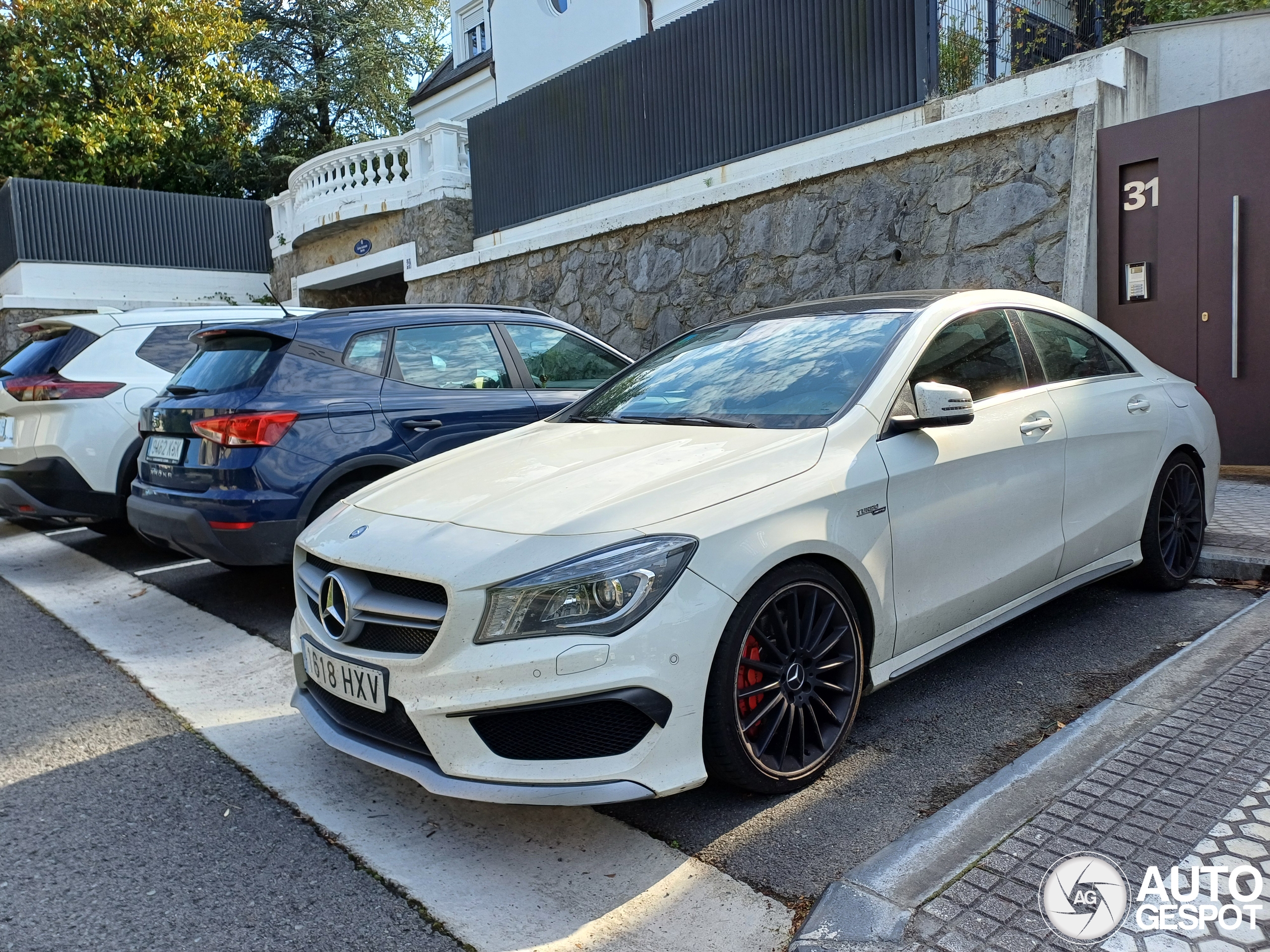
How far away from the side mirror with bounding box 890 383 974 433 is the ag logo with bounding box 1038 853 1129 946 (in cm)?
143

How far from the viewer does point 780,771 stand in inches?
113

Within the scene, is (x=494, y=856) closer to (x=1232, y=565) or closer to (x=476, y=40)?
(x=1232, y=565)

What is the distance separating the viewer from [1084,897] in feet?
7.25

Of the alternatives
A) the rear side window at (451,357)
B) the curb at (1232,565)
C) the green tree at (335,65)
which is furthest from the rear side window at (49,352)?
the green tree at (335,65)

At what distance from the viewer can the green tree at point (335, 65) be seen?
97.0 ft

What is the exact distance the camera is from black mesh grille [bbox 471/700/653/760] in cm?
254

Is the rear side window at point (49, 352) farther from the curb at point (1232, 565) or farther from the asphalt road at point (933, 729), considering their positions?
the curb at point (1232, 565)

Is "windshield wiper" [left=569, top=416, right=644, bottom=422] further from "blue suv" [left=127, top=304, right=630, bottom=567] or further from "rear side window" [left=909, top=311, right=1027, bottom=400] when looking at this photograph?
"blue suv" [left=127, top=304, right=630, bottom=567]

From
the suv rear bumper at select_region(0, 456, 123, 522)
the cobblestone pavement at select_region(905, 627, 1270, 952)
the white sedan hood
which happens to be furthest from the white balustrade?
the cobblestone pavement at select_region(905, 627, 1270, 952)

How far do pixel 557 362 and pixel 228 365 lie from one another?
1929 mm

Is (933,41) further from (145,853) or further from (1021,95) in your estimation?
(145,853)

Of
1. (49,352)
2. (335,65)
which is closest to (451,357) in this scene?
(49,352)

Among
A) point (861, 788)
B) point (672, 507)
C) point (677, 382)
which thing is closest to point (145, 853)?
point (672, 507)

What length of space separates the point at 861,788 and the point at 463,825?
1.22 metres
